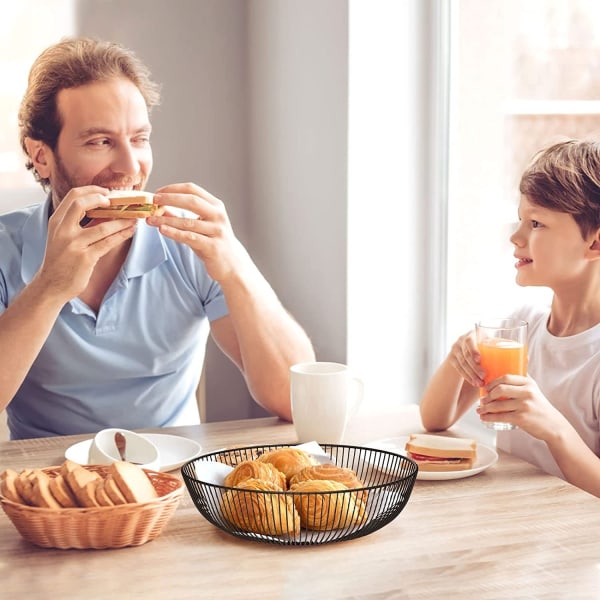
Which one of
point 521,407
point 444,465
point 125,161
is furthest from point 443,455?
point 125,161

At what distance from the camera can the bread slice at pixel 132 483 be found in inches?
39.5

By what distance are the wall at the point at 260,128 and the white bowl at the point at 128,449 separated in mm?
1246

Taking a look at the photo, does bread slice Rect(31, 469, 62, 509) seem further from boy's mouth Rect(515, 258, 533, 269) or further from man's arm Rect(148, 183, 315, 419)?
boy's mouth Rect(515, 258, 533, 269)

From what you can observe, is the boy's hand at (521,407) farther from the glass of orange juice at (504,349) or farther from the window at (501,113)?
the window at (501,113)

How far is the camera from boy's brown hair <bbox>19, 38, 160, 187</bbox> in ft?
6.02

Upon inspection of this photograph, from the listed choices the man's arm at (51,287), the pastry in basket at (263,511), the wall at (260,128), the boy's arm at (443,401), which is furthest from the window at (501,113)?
the pastry in basket at (263,511)

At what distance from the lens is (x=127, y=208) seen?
1595 mm

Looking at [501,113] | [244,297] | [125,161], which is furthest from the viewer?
[501,113]

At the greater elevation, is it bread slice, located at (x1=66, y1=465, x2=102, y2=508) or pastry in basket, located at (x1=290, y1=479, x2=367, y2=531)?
bread slice, located at (x1=66, y1=465, x2=102, y2=508)

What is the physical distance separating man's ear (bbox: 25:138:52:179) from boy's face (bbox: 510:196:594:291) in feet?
3.24

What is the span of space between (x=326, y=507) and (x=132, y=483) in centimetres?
21

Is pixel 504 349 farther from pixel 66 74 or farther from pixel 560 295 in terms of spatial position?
pixel 66 74

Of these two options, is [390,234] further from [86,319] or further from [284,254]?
[86,319]

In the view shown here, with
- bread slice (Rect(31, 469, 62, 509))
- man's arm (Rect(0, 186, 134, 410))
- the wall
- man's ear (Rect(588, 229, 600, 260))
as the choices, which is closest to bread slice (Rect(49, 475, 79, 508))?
bread slice (Rect(31, 469, 62, 509))
